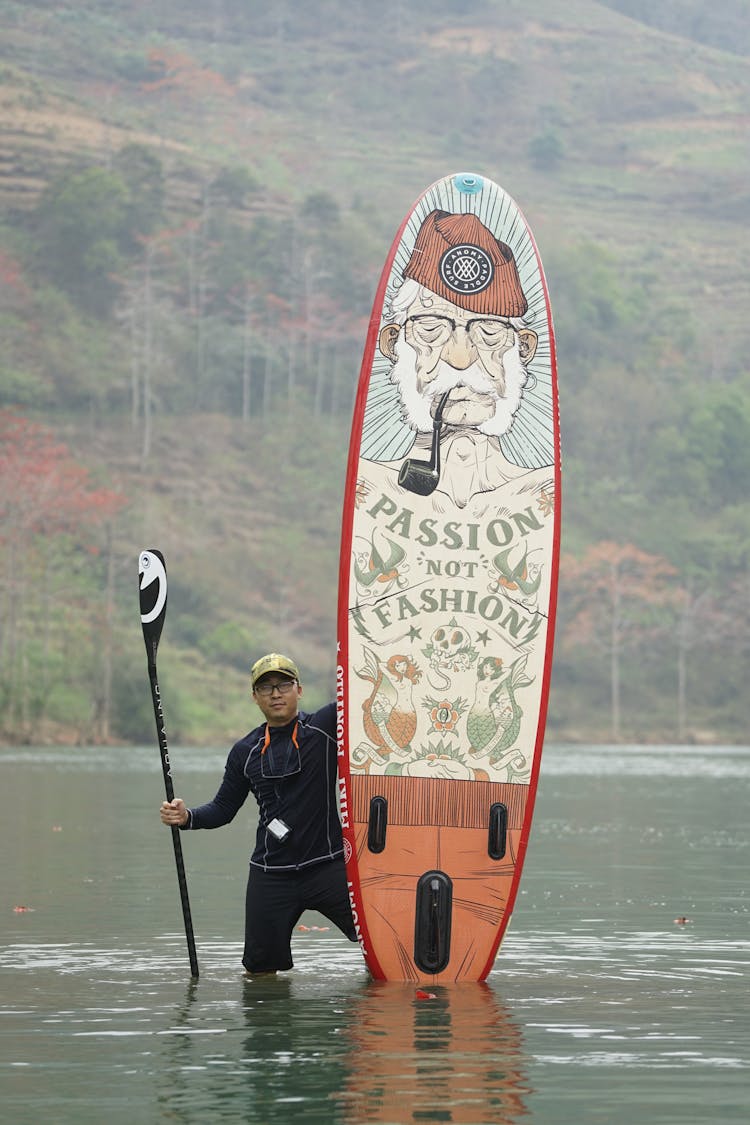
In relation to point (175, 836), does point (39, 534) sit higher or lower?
higher

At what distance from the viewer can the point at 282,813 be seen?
1024 centimetres

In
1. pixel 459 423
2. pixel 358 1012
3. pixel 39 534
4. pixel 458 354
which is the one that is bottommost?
pixel 358 1012

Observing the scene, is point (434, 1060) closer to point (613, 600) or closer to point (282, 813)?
point (282, 813)

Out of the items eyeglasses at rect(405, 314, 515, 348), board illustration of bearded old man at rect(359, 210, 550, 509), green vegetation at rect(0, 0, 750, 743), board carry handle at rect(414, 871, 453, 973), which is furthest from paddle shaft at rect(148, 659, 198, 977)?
green vegetation at rect(0, 0, 750, 743)

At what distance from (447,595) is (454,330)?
4.90ft

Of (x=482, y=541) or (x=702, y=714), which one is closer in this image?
(x=482, y=541)

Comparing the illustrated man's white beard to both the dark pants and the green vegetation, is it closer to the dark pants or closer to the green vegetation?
the dark pants

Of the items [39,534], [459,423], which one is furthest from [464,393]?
[39,534]

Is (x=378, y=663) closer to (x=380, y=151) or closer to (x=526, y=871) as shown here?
(x=526, y=871)

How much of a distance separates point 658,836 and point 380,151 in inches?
4425

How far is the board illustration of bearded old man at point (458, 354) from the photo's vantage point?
11453 mm

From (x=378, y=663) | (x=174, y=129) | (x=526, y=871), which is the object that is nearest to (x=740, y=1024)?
(x=378, y=663)

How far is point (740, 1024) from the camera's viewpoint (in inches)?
363

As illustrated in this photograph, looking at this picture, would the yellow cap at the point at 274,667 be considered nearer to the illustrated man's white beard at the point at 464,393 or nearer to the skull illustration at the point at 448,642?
the skull illustration at the point at 448,642
